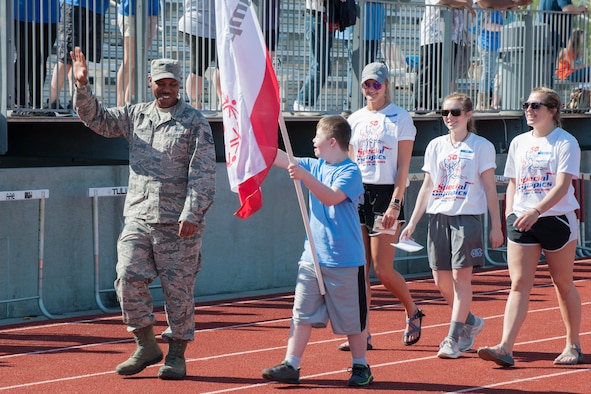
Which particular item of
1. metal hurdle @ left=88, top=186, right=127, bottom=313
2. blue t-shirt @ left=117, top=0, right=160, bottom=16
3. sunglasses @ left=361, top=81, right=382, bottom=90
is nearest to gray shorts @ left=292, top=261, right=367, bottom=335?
sunglasses @ left=361, top=81, right=382, bottom=90

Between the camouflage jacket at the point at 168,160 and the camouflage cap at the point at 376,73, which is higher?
the camouflage cap at the point at 376,73

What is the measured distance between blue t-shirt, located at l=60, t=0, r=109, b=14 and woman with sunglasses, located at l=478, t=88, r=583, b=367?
508 cm

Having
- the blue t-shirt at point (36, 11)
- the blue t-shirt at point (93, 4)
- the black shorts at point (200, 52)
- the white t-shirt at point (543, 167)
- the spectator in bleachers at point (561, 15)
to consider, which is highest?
the spectator in bleachers at point (561, 15)

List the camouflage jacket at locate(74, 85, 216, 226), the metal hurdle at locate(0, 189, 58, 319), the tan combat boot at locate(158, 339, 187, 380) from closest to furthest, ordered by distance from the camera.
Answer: the camouflage jacket at locate(74, 85, 216, 226), the tan combat boot at locate(158, 339, 187, 380), the metal hurdle at locate(0, 189, 58, 319)

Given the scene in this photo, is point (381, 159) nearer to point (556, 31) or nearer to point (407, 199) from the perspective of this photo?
point (407, 199)

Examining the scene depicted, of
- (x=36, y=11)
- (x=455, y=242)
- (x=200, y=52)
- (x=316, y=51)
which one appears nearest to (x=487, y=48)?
(x=316, y=51)

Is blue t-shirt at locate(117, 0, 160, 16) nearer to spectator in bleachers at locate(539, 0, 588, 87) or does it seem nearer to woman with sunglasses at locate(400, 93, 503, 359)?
woman with sunglasses at locate(400, 93, 503, 359)

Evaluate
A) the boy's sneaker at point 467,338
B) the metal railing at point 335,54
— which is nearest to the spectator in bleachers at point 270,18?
the metal railing at point 335,54

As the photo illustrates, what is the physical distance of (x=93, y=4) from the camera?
11406 mm

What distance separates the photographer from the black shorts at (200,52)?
40.4 feet

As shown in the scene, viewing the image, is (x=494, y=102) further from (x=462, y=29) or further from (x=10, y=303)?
(x=10, y=303)

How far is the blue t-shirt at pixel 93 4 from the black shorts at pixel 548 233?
5.34 meters

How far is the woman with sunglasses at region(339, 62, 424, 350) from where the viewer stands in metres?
8.47

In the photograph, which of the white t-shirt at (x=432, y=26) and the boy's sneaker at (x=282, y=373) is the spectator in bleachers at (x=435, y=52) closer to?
the white t-shirt at (x=432, y=26)
